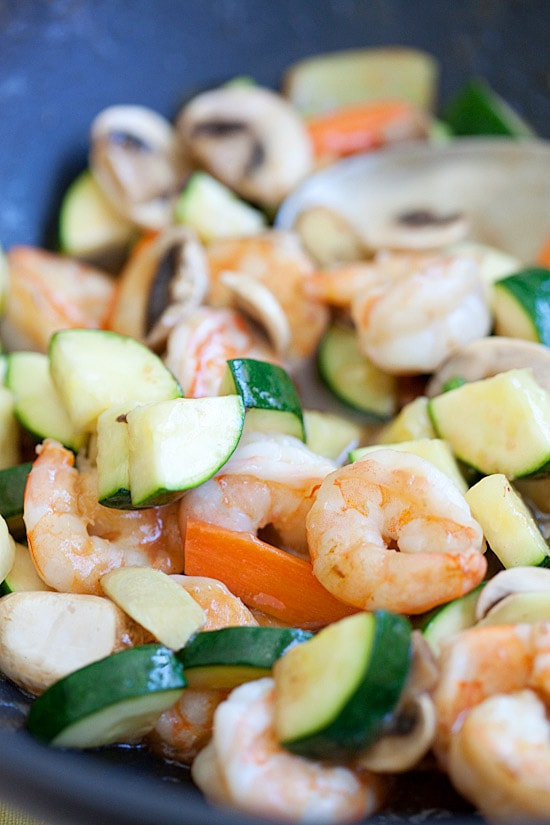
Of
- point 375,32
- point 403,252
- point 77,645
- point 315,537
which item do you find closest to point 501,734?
point 315,537

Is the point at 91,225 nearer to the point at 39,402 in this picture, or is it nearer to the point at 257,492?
the point at 39,402

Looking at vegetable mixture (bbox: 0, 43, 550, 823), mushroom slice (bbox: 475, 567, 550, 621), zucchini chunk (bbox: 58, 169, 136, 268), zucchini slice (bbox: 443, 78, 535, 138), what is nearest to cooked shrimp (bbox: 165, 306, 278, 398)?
vegetable mixture (bbox: 0, 43, 550, 823)

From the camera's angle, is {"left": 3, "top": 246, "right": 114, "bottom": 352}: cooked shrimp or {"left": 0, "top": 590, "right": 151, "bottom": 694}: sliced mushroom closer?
{"left": 0, "top": 590, "right": 151, "bottom": 694}: sliced mushroom

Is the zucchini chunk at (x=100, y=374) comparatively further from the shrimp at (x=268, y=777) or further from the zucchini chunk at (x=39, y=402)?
the shrimp at (x=268, y=777)

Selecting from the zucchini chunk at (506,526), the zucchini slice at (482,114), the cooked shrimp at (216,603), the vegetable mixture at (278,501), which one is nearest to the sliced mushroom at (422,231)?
the vegetable mixture at (278,501)

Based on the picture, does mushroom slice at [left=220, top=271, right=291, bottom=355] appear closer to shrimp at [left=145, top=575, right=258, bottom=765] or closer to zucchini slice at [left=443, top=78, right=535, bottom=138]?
shrimp at [left=145, top=575, right=258, bottom=765]

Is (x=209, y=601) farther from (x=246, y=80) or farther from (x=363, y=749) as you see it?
(x=246, y=80)

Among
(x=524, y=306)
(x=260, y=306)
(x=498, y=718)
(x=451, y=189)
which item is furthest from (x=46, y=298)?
(x=498, y=718)
